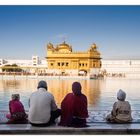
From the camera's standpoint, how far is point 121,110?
3264 mm

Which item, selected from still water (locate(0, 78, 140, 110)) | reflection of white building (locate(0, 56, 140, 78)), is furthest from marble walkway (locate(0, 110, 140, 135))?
reflection of white building (locate(0, 56, 140, 78))

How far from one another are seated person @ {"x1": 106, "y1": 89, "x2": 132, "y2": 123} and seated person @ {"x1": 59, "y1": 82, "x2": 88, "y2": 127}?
33 cm

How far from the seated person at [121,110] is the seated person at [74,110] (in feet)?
1.07

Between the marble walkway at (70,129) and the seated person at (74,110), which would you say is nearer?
the marble walkway at (70,129)

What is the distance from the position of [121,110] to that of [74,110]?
457mm

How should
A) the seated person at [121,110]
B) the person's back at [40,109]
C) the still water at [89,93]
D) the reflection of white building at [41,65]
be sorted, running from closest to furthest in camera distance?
the person's back at [40,109] < the seated person at [121,110] < the still water at [89,93] < the reflection of white building at [41,65]

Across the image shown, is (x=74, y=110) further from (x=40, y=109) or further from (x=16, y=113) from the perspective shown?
(x=16, y=113)

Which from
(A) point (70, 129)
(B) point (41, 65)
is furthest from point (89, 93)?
(A) point (70, 129)

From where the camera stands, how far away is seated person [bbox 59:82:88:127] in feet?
10.2

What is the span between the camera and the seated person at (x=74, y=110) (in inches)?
123

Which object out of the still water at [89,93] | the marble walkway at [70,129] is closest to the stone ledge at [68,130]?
the marble walkway at [70,129]

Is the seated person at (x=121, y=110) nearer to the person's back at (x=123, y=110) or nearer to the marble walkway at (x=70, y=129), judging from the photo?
the person's back at (x=123, y=110)

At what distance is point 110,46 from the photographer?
6070 millimetres
